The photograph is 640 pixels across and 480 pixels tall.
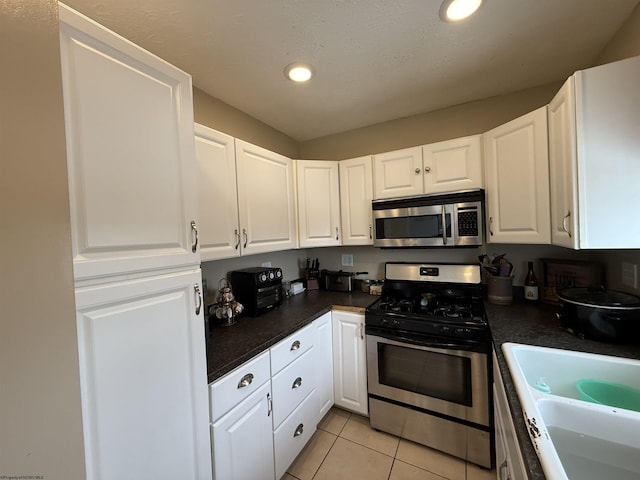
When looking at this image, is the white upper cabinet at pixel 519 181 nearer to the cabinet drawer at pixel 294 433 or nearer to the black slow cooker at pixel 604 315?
the black slow cooker at pixel 604 315

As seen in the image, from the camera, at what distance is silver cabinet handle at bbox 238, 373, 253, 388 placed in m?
1.22

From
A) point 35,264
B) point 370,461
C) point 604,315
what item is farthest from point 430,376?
point 35,264

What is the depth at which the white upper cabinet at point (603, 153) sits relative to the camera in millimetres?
1055

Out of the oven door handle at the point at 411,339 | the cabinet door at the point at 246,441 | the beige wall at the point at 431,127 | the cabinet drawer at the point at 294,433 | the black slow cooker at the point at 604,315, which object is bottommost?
the cabinet drawer at the point at 294,433

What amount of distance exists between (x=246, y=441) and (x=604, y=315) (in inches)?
70.2

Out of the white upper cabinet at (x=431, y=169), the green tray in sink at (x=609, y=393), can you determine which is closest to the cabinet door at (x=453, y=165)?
the white upper cabinet at (x=431, y=169)

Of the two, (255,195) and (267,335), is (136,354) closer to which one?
(267,335)

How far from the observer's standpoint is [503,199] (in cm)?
168

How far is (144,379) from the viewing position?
82 cm

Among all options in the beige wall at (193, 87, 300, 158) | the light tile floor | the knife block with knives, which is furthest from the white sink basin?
the beige wall at (193, 87, 300, 158)

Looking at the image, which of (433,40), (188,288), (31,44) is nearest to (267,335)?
(188,288)

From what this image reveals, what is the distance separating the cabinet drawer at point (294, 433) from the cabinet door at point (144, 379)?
1.81 ft

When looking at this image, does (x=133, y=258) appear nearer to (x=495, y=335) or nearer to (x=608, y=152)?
(x=495, y=335)

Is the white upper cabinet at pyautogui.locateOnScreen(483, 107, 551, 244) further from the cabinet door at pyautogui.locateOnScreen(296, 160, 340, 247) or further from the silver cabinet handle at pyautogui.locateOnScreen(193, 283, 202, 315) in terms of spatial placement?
the silver cabinet handle at pyautogui.locateOnScreen(193, 283, 202, 315)
